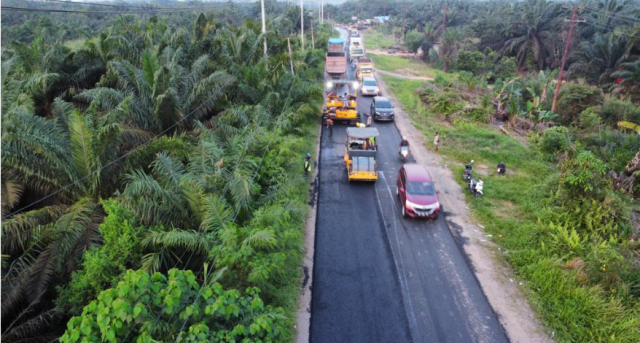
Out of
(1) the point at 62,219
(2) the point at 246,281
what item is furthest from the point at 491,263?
(1) the point at 62,219

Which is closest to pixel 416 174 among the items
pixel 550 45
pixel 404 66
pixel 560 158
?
pixel 560 158

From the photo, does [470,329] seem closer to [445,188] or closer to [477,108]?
[445,188]

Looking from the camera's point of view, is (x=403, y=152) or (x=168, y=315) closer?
(x=168, y=315)

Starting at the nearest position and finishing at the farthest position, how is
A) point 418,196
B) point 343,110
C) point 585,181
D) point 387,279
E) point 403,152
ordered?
point 387,279
point 585,181
point 418,196
point 403,152
point 343,110

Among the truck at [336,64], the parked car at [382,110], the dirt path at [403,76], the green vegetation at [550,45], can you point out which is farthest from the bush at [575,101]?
the truck at [336,64]

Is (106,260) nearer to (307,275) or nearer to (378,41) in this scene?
(307,275)

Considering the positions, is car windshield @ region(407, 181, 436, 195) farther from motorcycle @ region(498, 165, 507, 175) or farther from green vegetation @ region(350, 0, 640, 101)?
green vegetation @ region(350, 0, 640, 101)

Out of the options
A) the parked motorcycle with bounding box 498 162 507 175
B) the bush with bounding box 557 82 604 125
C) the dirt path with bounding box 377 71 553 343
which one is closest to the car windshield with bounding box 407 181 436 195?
the dirt path with bounding box 377 71 553 343
